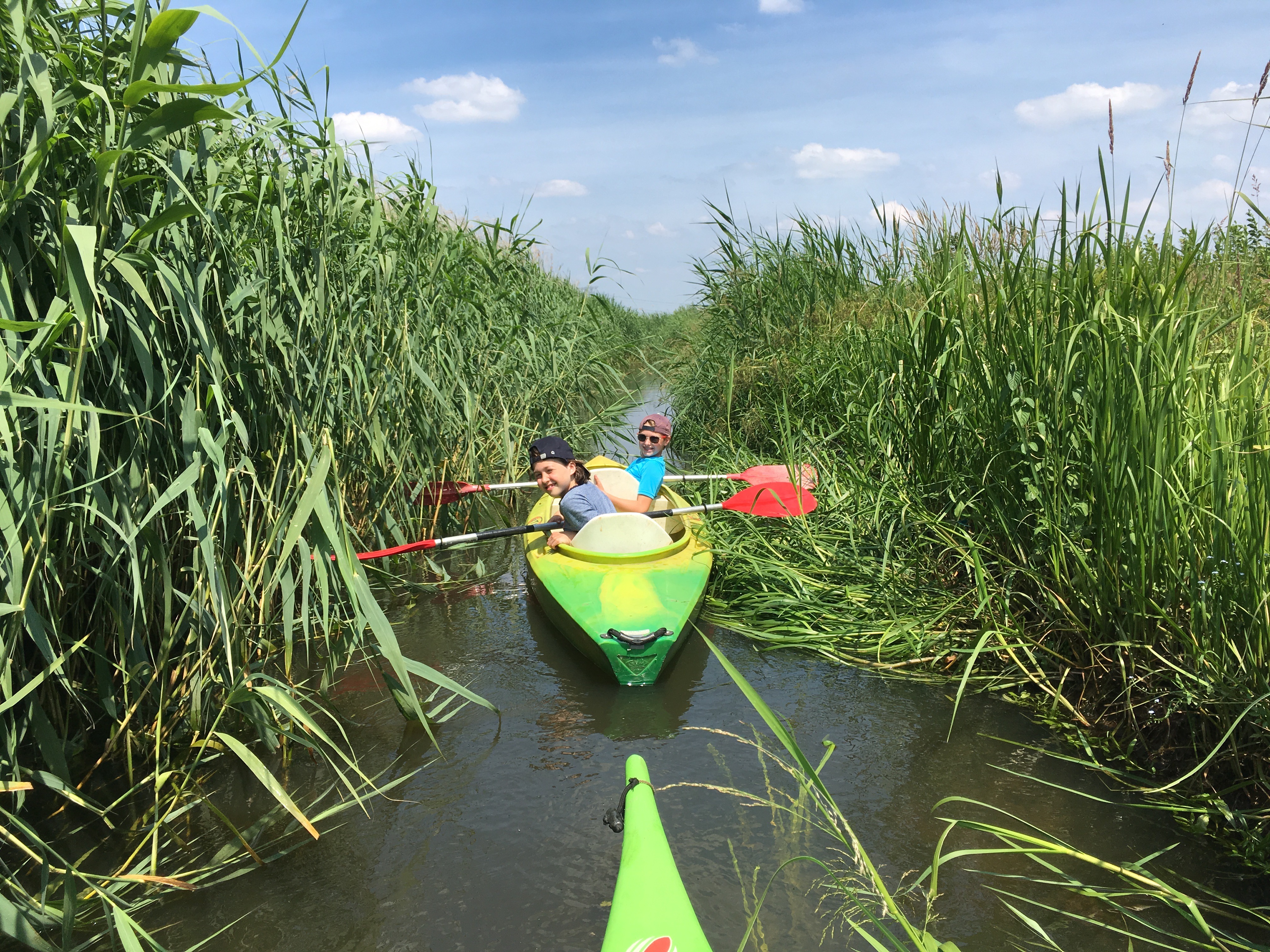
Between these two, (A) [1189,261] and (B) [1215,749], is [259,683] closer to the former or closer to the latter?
(B) [1215,749]

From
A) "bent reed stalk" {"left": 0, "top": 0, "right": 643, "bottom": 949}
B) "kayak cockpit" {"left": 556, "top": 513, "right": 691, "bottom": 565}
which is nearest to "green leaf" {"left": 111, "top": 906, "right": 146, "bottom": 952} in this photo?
"bent reed stalk" {"left": 0, "top": 0, "right": 643, "bottom": 949}

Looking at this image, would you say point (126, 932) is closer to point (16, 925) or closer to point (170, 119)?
point (16, 925)

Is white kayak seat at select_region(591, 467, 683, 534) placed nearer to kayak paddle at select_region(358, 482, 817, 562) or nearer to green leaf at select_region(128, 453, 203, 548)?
→ kayak paddle at select_region(358, 482, 817, 562)

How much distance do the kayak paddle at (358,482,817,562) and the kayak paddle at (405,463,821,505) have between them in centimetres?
8

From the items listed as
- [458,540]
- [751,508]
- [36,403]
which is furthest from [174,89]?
[751,508]

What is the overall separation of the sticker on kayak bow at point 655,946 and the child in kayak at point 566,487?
279 centimetres

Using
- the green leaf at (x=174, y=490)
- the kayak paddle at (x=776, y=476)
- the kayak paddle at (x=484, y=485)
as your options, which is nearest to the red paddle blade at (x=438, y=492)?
the kayak paddle at (x=484, y=485)

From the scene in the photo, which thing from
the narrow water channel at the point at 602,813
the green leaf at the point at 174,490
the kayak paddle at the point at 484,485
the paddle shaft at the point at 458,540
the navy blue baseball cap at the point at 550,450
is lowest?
the narrow water channel at the point at 602,813

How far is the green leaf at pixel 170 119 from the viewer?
1808mm

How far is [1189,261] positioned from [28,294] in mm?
3238

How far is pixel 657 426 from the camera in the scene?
607 centimetres

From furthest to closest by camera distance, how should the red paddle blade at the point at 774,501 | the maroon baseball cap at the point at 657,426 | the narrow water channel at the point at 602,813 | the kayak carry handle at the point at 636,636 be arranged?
the maroon baseball cap at the point at 657,426, the red paddle blade at the point at 774,501, the kayak carry handle at the point at 636,636, the narrow water channel at the point at 602,813

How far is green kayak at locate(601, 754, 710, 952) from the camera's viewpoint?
5.00 feet

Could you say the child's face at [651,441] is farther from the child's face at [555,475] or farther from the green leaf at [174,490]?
the green leaf at [174,490]
